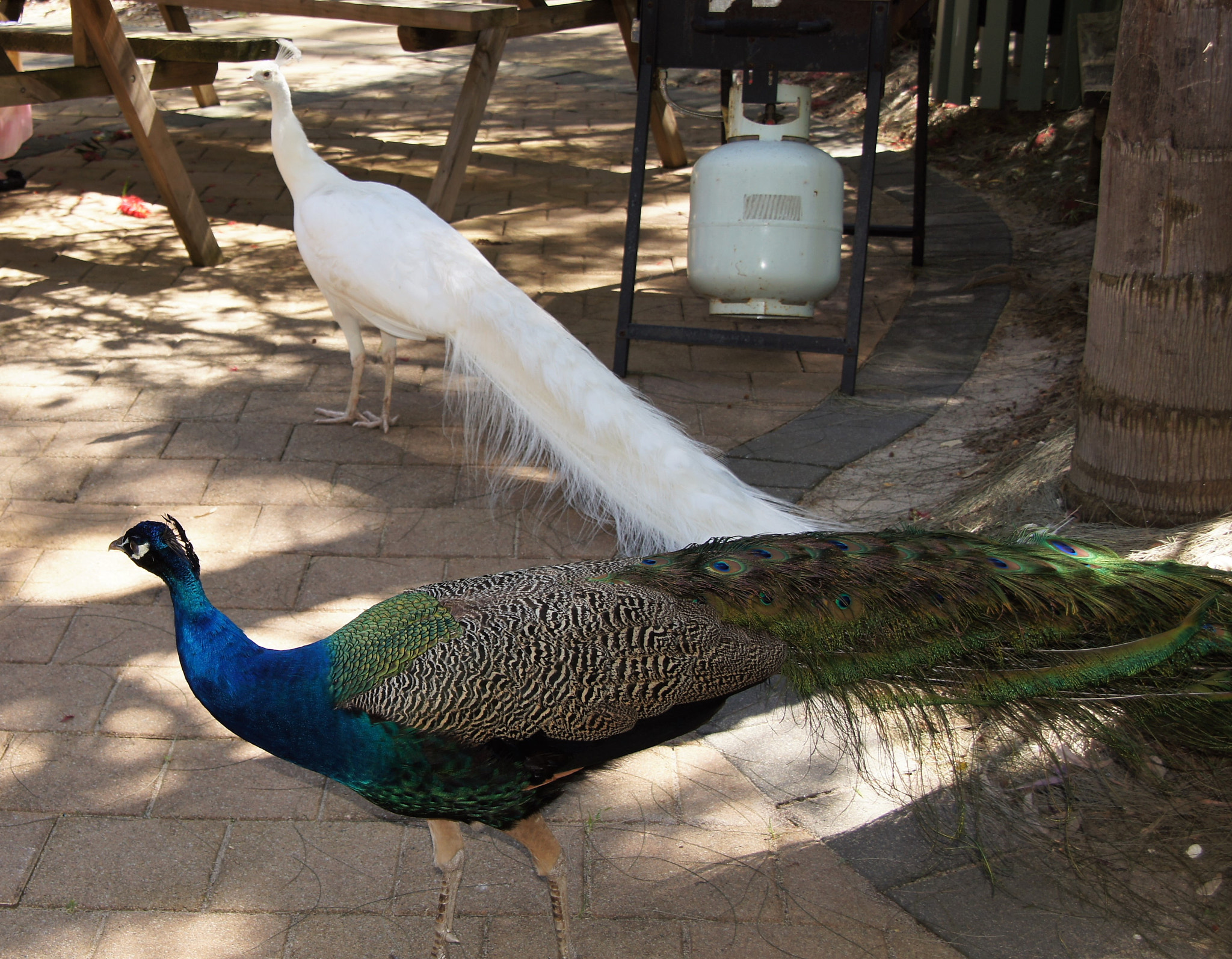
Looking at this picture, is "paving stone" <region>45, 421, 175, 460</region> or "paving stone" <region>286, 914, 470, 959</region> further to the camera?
"paving stone" <region>45, 421, 175, 460</region>

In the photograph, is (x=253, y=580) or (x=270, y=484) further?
(x=270, y=484)

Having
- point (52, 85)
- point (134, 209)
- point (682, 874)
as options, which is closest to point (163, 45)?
point (52, 85)

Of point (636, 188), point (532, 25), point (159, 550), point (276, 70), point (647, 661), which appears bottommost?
point (647, 661)

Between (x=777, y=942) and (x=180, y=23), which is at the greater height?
(x=180, y=23)

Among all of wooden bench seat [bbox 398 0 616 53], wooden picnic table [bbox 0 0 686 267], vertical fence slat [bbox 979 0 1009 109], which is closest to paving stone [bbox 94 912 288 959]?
wooden picnic table [bbox 0 0 686 267]

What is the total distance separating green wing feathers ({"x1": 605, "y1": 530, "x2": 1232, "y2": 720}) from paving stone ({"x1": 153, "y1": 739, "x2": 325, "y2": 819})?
1.11m

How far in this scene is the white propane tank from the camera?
16.5 ft

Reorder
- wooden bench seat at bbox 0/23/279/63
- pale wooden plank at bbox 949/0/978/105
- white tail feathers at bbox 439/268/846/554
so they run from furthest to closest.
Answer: pale wooden plank at bbox 949/0/978/105 < wooden bench seat at bbox 0/23/279/63 < white tail feathers at bbox 439/268/846/554

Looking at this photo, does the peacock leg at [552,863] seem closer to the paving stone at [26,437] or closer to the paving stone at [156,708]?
the paving stone at [156,708]

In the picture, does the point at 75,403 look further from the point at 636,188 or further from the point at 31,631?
the point at 636,188

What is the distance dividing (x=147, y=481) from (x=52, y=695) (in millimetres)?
1342

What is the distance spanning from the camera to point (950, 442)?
469cm

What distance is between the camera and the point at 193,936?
8.05 feet

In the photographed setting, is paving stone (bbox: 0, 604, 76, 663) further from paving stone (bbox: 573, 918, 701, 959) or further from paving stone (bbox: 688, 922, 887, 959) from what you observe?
paving stone (bbox: 688, 922, 887, 959)
